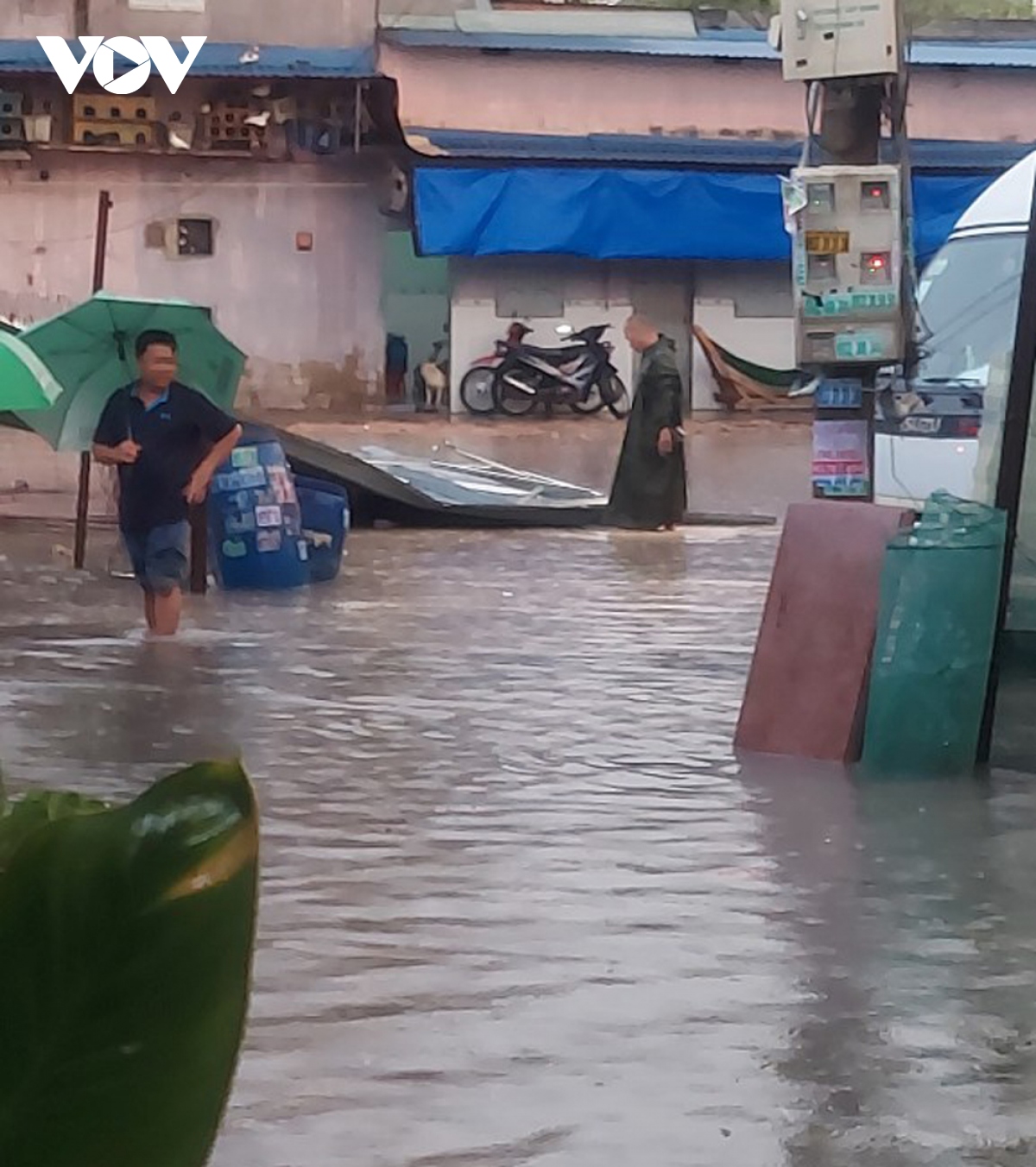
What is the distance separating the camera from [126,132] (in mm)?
29406

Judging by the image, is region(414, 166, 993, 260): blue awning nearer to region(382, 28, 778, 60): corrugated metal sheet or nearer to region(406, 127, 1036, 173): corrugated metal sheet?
region(406, 127, 1036, 173): corrugated metal sheet

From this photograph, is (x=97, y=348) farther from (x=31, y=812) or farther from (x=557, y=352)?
(x=557, y=352)

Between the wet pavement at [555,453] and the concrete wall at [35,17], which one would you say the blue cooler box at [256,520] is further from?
the concrete wall at [35,17]

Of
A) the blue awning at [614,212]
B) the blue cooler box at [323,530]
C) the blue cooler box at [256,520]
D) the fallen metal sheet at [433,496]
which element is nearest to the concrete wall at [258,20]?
the blue awning at [614,212]

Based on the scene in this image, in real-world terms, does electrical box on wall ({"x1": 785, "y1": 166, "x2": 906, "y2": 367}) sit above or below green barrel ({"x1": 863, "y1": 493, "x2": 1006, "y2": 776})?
above

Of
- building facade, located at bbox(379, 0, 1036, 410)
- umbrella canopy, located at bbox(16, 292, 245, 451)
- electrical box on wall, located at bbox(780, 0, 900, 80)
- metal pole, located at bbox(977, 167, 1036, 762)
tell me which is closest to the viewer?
metal pole, located at bbox(977, 167, 1036, 762)

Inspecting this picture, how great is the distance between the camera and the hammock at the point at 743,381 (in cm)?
3055

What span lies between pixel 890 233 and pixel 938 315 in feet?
13.4

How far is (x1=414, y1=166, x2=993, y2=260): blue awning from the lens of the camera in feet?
95.5

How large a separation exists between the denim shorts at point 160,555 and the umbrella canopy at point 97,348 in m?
1.17

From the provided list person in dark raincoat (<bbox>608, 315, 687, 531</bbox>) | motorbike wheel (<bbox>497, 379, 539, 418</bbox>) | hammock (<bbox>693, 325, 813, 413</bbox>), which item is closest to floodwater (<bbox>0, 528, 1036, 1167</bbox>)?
person in dark raincoat (<bbox>608, 315, 687, 531</bbox>)

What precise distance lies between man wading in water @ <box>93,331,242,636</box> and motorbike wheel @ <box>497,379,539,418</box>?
19112 mm

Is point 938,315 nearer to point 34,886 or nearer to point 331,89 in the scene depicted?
point 34,886

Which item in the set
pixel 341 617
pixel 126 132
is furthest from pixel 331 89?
pixel 341 617
